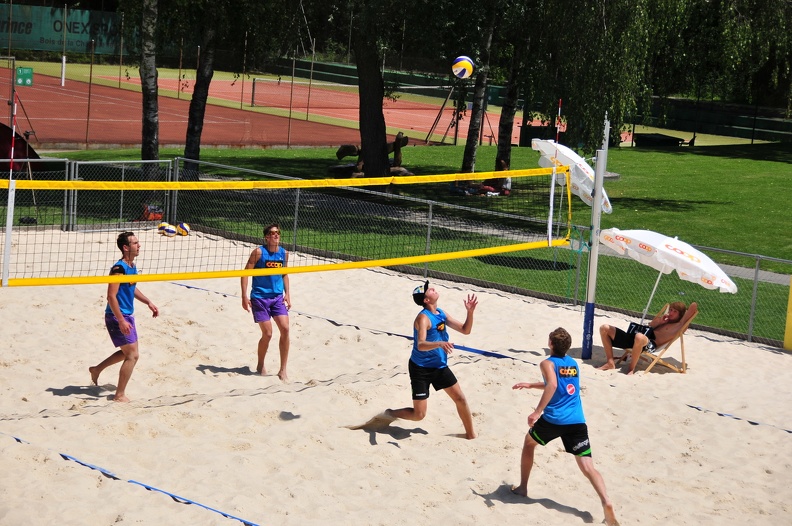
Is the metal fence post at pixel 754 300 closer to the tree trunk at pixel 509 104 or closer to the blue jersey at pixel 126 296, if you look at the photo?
the blue jersey at pixel 126 296

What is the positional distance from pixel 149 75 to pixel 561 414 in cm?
1436

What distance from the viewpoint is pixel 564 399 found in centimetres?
784

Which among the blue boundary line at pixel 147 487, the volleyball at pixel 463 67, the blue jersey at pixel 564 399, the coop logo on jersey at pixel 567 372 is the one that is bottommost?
the blue boundary line at pixel 147 487

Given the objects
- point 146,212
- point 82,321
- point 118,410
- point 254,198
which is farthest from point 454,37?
point 118,410

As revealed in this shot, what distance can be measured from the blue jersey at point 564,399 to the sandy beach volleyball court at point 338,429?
721mm

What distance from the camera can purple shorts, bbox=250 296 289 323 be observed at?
34.5 feet

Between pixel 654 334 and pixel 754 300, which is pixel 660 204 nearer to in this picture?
pixel 754 300

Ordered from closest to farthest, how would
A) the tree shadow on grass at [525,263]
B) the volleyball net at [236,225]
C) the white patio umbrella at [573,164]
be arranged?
the white patio umbrella at [573,164] → the volleyball net at [236,225] → the tree shadow on grass at [525,263]

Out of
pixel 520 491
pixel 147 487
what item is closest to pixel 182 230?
pixel 147 487

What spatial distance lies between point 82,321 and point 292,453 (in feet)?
14.5

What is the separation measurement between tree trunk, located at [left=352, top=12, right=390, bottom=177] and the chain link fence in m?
1.33

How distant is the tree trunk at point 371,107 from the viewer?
2148 cm

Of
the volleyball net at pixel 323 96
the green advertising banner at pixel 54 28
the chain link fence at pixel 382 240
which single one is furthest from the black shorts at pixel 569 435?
the green advertising banner at pixel 54 28

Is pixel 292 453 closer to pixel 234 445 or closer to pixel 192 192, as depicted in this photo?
pixel 234 445
